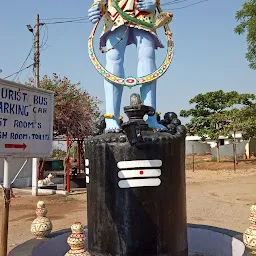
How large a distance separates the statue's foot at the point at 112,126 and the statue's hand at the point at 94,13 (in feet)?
3.59

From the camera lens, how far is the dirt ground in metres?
9.16

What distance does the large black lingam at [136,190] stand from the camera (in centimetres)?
363

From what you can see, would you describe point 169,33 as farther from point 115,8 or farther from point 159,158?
point 159,158

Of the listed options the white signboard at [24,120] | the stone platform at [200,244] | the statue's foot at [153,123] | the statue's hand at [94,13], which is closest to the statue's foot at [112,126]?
the statue's foot at [153,123]

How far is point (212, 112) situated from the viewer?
99.3 ft

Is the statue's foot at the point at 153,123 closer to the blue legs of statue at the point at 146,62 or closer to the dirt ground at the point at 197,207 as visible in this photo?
the blue legs of statue at the point at 146,62

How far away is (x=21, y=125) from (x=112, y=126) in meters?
1.23

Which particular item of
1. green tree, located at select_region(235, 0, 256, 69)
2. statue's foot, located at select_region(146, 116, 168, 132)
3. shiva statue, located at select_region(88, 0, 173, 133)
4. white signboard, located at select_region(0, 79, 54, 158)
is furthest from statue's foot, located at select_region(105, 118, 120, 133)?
green tree, located at select_region(235, 0, 256, 69)

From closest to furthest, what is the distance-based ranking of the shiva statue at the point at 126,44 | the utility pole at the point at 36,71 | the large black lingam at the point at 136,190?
1. the large black lingam at the point at 136,190
2. the shiva statue at the point at 126,44
3. the utility pole at the point at 36,71

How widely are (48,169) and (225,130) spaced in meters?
12.1

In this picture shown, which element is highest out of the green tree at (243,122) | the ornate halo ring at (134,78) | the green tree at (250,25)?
the green tree at (250,25)

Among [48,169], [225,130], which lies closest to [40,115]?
[48,169]

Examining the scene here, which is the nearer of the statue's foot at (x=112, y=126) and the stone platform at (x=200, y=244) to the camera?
the statue's foot at (x=112, y=126)

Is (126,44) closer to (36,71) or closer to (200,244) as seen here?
(200,244)
